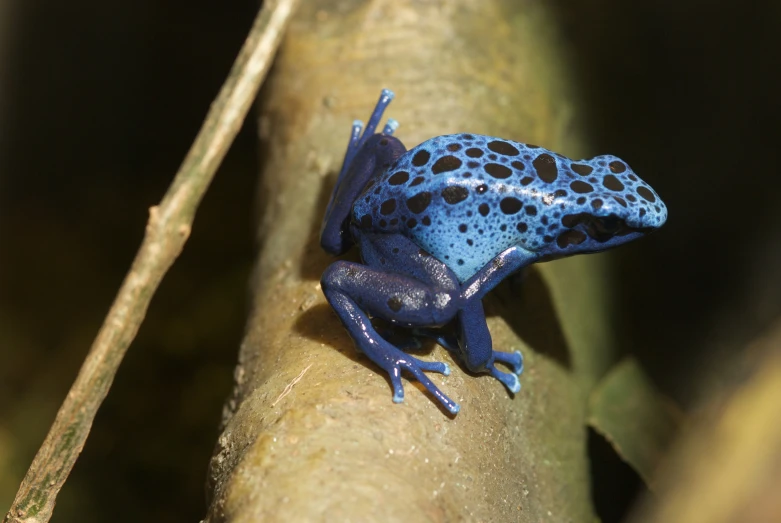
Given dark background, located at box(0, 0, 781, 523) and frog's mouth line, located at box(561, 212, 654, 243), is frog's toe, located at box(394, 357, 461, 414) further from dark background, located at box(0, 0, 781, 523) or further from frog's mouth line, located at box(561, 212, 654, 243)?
dark background, located at box(0, 0, 781, 523)

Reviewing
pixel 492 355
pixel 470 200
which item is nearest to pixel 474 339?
pixel 492 355

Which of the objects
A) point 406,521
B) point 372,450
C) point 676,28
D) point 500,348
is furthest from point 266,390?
point 676,28

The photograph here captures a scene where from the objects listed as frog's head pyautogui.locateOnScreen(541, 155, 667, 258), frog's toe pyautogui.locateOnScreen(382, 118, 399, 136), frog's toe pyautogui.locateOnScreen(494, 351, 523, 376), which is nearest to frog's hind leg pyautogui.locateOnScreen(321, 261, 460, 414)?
frog's toe pyautogui.locateOnScreen(494, 351, 523, 376)

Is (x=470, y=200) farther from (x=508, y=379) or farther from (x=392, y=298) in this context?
(x=508, y=379)

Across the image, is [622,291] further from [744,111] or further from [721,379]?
[744,111]

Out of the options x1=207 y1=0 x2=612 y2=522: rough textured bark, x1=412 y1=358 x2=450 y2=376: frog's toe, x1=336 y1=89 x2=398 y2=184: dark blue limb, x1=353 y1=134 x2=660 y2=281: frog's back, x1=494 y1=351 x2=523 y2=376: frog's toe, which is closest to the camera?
x1=207 y1=0 x2=612 y2=522: rough textured bark
